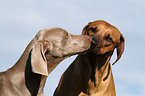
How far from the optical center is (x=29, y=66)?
803cm

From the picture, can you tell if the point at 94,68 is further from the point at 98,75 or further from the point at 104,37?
Answer: the point at 104,37

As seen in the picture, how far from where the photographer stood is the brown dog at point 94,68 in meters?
9.62

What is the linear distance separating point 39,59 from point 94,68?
2.49m

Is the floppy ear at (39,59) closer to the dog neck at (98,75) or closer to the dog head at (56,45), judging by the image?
the dog head at (56,45)

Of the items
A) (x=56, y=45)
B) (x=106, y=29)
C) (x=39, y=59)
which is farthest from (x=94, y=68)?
(x=39, y=59)

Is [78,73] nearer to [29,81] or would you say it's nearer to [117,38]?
[117,38]

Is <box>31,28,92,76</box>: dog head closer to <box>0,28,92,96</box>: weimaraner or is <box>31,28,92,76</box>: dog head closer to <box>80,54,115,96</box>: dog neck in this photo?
<box>0,28,92,96</box>: weimaraner

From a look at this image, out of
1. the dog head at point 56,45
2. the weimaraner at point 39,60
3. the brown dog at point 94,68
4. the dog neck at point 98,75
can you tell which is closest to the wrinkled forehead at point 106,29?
the brown dog at point 94,68

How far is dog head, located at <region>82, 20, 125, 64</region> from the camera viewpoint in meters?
9.40

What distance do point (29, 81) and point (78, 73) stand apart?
2.05m

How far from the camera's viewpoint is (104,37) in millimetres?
9578

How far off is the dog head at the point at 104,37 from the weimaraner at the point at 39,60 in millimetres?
771

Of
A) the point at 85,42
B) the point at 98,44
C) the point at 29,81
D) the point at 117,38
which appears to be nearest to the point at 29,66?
the point at 29,81

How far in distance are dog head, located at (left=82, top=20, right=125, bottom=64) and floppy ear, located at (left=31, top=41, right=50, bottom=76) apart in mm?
1723
